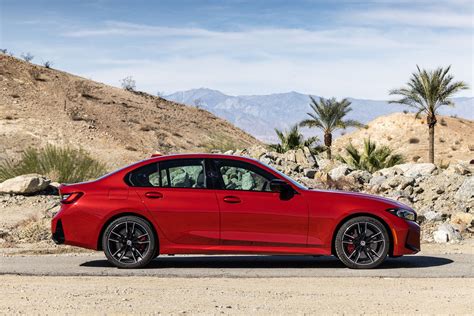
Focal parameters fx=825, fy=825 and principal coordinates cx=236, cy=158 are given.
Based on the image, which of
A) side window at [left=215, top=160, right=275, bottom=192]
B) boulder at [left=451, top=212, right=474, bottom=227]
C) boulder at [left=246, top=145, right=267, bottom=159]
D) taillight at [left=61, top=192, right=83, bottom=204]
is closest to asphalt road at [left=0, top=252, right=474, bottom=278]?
taillight at [left=61, top=192, right=83, bottom=204]

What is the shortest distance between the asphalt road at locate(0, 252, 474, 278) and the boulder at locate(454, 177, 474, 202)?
30.6ft

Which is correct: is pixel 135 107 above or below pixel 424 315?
above

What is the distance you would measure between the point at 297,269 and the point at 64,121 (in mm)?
55393

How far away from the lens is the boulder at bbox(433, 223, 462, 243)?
16.1m

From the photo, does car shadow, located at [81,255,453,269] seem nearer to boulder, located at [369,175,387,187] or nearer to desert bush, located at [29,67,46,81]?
boulder, located at [369,175,387,187]

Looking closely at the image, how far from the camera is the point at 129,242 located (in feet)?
35.9

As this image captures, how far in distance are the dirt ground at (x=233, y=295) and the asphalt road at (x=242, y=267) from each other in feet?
1.28

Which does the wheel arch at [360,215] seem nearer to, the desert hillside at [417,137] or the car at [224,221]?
the car at [224,221]

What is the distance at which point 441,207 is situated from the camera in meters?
22.1

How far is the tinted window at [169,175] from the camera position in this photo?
11.1 meters

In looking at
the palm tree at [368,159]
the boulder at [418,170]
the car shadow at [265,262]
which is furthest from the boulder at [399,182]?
the car shadow at [265,262]

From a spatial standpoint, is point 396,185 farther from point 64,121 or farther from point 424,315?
point 64,121

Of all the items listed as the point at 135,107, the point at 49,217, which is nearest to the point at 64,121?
the point at 135,107

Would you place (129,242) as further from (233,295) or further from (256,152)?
(256,152)
